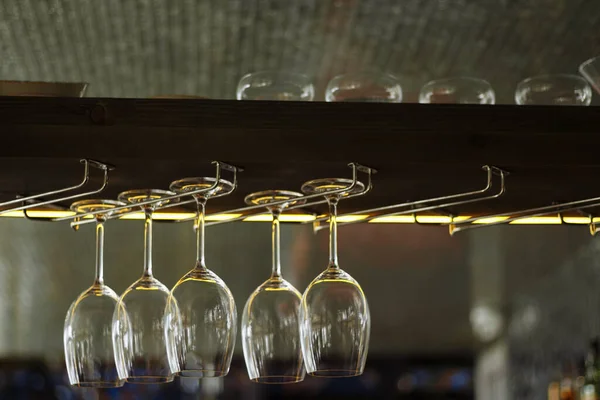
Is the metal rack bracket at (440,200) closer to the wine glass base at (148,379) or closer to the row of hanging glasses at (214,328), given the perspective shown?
the row of hanging glasses at (214,328)

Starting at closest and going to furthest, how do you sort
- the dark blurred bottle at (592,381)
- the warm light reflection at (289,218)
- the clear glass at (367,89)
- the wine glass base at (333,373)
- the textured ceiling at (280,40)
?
the wine glass base at (333,373) → the clear glass at (367,89) → the warm light reflection at (289,218) → the textured ceiling at (280,40) → the dark blurred bottle at (592,381)

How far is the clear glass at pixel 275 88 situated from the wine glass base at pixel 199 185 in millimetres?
222

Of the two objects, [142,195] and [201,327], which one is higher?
[142,195]

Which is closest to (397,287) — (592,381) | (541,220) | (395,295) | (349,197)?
(395,295)

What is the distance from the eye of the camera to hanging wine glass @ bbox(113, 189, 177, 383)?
1338 millimetres

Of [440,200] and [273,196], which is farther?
[440,200]

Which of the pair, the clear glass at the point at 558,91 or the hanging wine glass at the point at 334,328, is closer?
the hanging wine glass at the point at 334,328

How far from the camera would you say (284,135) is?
4.29 ft

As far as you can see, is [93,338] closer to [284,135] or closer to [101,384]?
[101,384]

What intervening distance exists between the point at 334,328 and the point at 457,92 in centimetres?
48

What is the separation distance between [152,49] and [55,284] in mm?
3167

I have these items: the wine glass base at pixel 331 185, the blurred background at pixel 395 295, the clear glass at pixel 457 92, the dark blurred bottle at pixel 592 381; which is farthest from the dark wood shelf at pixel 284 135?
the blurred background at pixel 395 295

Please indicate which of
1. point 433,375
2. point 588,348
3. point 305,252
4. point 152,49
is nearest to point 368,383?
point 433,375

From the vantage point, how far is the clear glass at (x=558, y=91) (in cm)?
155
